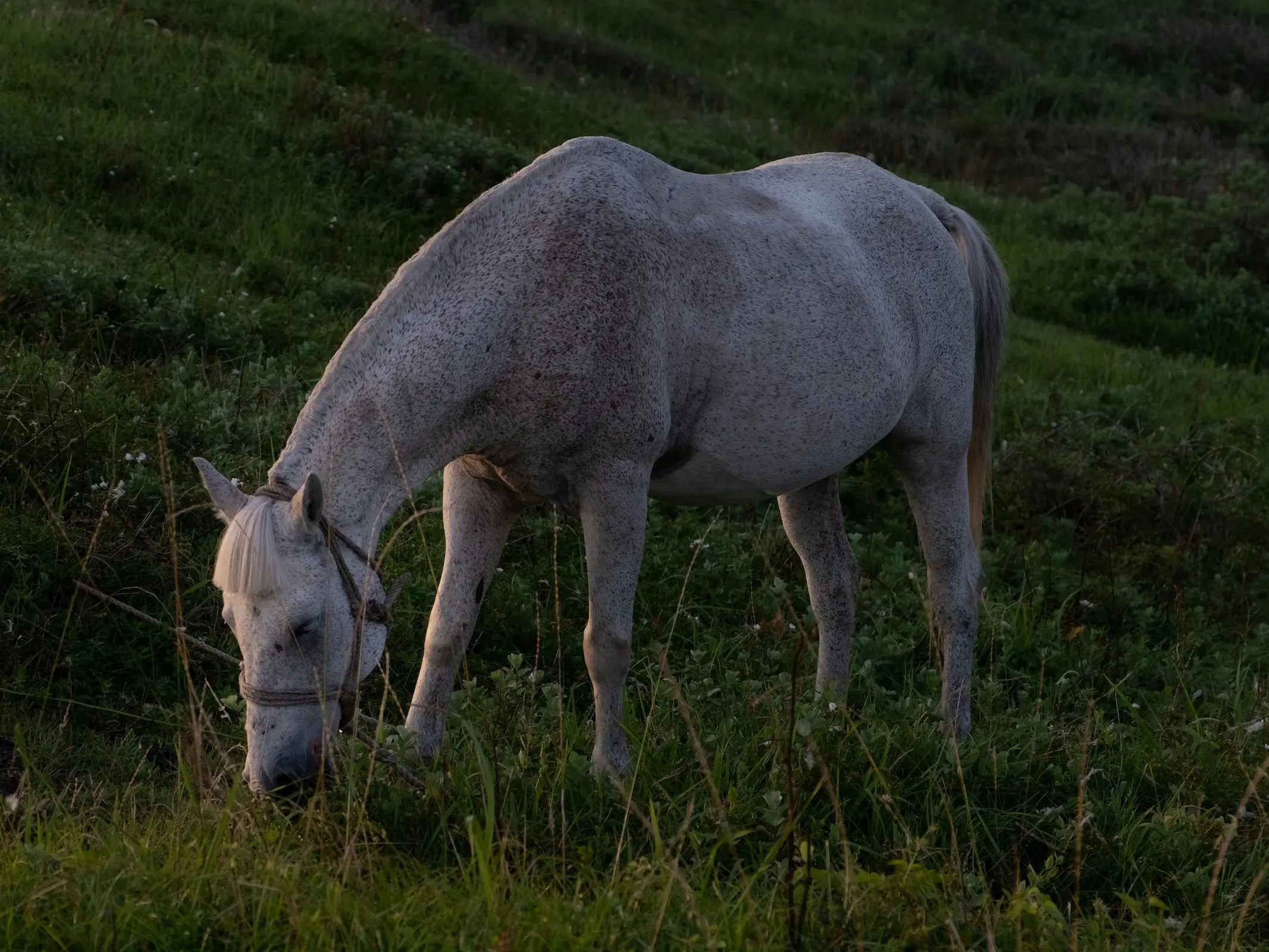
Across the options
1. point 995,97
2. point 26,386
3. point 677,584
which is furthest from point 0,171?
point 995,97

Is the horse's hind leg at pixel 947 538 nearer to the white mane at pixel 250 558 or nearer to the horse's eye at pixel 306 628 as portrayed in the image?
the horse's eye at pixel 306 628

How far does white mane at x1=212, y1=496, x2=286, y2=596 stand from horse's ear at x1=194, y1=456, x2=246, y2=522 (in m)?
0.10

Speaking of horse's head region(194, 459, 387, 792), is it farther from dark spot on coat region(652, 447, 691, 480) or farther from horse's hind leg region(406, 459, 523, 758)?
dark spot on coat region(652, 447, 691, 480)

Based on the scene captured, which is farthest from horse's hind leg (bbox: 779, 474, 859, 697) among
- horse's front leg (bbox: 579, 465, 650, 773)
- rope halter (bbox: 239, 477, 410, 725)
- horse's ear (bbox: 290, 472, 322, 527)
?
horse's ear (bbox: 290, 472, 322, 527)

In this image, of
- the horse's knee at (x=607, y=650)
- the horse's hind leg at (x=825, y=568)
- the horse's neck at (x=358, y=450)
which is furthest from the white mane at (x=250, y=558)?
the horse's hind leg at (x=825, y=568)

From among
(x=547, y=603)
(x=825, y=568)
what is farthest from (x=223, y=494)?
(x=825, y=568)

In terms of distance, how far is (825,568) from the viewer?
591cm

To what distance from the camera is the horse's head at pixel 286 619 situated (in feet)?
11.8

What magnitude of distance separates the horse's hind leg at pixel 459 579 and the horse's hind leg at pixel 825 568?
153 cm

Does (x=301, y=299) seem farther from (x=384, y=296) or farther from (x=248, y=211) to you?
(x=384, y=296)

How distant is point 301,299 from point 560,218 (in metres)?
4.14

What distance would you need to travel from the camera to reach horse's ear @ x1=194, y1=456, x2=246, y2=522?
12.1ft

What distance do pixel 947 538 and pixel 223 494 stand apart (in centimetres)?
323

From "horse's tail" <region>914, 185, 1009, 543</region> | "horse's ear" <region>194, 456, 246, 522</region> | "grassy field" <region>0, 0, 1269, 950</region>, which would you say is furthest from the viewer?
"horse's tail" <region>914, 185, 1009, 543</region>
